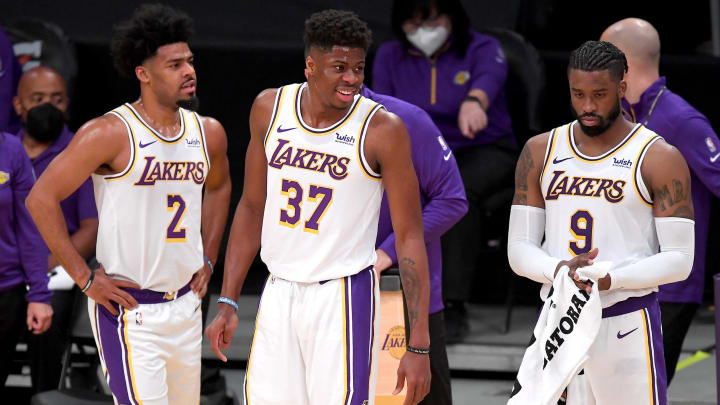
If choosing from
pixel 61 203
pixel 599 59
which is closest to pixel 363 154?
pixel 599 59

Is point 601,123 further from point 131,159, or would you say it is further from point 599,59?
point 131,159

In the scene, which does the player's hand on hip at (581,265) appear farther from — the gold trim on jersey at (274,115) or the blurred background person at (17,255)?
the blurred background person at (17,255)

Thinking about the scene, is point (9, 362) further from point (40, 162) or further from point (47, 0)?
point (47, 0)

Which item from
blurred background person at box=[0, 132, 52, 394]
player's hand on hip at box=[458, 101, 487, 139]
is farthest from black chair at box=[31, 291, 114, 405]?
player's hand on hip at box=[458, 101, 487, 139]

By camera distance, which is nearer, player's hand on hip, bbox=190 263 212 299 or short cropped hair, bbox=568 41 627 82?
short cropped hair, bbox=568 41 627 82

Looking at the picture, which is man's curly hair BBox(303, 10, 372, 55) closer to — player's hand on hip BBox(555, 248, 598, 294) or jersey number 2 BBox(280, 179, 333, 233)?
jersey number 2 BBox(280, 179, 333, 233)

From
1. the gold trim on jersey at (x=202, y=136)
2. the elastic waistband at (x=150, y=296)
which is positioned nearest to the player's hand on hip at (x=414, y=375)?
the elastic waistband at (x=150, y=296)

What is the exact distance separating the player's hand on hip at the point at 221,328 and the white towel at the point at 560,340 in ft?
3.30

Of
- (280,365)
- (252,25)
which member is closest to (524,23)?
(252,25)

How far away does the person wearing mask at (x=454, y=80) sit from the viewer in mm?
6703

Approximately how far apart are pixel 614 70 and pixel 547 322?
0.86 meters

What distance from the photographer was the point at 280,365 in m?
3.90

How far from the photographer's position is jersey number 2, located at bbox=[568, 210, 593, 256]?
3.96 m

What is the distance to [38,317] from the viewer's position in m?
5.43
